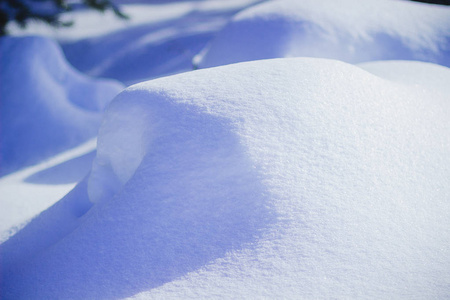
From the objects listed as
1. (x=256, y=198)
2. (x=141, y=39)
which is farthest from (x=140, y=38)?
(x=256, y=198)

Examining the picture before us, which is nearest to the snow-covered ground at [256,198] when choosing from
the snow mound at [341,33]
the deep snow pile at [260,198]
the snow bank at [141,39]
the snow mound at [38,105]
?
the deep snow pile at [260,198]

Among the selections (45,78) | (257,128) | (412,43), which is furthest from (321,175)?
(45,78)

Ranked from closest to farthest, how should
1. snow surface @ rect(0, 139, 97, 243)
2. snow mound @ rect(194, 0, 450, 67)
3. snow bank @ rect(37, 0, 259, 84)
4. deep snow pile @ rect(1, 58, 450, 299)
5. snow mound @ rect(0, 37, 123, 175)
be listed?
1. deep snow pile @ rect(1, 58, 450, 299)
2. snow surface @ rect(0, 139, 97, 243)
3. snow mound @ rect(194, 0, 450, 67)
4. snow mound @ rect(0, 37, 123, 175)
5. snow bank @ rect(37, 0, 259, 84)

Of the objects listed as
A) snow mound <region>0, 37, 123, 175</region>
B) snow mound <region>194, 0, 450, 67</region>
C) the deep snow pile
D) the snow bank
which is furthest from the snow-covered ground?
the snow bank

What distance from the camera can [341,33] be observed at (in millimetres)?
1875

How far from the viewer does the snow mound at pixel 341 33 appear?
1839 millimetres

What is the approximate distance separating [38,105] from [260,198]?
6.28ft

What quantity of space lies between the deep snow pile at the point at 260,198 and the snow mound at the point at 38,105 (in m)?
1.08

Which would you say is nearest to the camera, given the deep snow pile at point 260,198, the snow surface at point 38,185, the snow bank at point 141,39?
the deep snow pile at point 260,198

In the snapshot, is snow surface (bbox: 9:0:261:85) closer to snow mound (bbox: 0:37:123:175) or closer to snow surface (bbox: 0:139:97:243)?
snow mound (bbox: 0:37:123:175)

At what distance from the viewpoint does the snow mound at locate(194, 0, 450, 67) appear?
72.4 inches

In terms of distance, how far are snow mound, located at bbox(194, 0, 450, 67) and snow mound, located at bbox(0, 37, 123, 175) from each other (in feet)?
3.24

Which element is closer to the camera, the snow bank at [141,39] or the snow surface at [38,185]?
the snow surface at [38,185]

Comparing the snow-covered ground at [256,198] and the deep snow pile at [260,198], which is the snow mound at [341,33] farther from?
the deep snow pile at [260,198]
